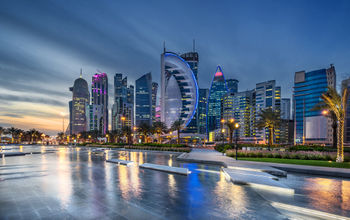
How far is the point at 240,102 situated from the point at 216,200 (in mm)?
197948

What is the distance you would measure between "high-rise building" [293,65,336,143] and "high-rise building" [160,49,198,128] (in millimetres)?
67834

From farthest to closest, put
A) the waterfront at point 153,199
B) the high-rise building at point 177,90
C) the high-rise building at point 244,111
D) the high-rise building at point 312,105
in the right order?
the high-rise building at point 244,111, the high-rise building at point 177,90, the high-rise building at point 312,105, the waterfront at point 153,199

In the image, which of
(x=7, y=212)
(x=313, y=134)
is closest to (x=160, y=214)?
(x=7, y=212)

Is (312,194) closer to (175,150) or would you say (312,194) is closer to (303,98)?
(175,150)

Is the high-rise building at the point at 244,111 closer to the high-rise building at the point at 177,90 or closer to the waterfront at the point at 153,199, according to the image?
the high-rise building at the point at 177,90

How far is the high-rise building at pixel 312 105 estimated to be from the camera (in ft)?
401

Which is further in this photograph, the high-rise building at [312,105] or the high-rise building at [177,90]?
the high-rise building at [177,90]

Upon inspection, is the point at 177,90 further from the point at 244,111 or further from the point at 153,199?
the point at 153,199

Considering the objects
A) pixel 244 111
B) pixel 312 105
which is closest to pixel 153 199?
pixel 312 105

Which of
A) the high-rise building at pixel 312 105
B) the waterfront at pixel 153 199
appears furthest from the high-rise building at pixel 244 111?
the waterfront at pixel 153 199

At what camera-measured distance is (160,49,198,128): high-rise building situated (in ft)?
433

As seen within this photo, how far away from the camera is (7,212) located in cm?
624

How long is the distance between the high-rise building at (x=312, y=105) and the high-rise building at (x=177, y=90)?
6783cm

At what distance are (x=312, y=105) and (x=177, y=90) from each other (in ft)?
308
